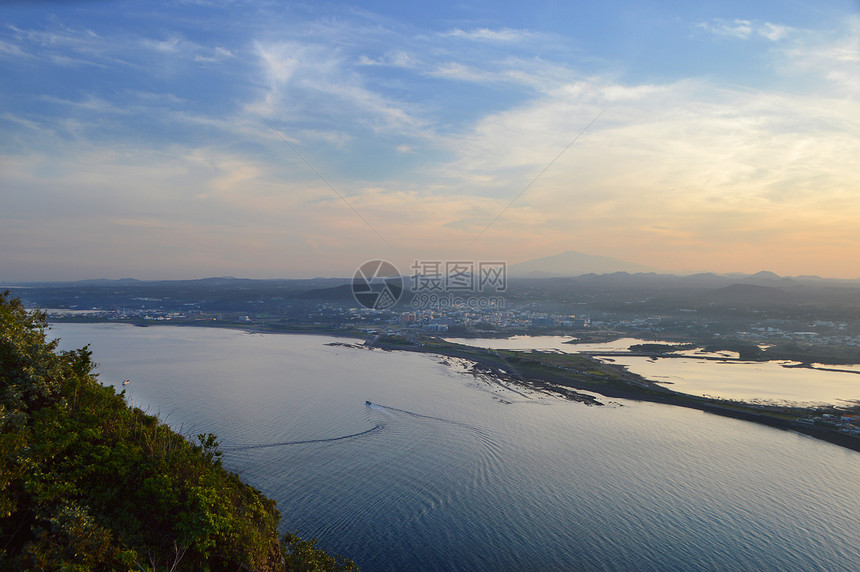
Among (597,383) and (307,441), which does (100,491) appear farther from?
(597,383)

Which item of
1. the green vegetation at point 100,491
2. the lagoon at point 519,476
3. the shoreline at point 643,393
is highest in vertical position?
the green vegetation at point 100,491

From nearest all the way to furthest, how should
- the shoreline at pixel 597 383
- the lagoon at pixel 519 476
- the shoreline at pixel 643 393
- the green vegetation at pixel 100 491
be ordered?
the green vegetation at pixel 100 491, the lagoon at pixel 519 476, the shoreline at pixel 643 393, the shoreline at pixel 597 383

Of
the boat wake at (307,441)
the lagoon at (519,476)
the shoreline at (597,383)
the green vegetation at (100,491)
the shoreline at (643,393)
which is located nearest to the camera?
the green vegetation at (100,491)

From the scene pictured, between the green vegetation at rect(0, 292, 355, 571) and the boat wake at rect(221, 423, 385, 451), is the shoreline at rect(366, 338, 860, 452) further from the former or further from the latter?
the green vegetation at rect(0, 292, 355, 571)

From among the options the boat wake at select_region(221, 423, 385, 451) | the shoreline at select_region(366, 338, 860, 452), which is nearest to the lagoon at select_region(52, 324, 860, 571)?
the boat wake at select_region(221, 423, 385, 451)

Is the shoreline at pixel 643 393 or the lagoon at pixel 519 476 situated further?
the shoreline at pixel 643 393

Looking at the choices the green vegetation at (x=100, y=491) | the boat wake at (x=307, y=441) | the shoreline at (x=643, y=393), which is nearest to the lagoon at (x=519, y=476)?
the boat wake at (x=307, y=441)

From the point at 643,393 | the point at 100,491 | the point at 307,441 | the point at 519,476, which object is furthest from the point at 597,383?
the point at 100,491

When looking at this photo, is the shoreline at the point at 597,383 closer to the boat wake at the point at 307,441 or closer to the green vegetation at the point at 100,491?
the boat wake at the point at 307,441

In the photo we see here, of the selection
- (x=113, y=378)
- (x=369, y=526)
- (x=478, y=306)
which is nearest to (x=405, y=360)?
(x=113, y=378)
